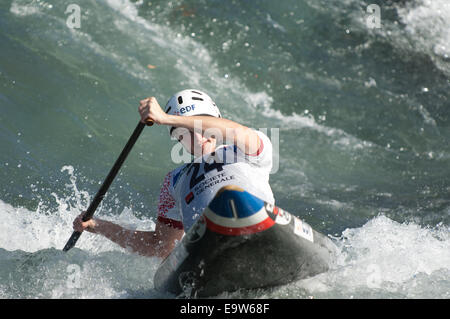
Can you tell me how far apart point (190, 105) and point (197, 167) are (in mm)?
489

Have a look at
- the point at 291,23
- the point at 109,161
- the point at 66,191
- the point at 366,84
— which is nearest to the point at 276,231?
the point at 66,191

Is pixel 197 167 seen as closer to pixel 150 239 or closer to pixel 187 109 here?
pixel 187 109

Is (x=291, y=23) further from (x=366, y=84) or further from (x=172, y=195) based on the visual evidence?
(x=172, y=195)

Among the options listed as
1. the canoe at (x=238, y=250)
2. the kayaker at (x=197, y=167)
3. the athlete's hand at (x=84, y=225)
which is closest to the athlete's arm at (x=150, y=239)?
the kayaker at (x=197, y=167)

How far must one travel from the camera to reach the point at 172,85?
9.29 m

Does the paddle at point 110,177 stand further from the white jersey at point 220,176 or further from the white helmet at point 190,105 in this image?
the white jersey at point 220,176

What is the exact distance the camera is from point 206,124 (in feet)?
12.4

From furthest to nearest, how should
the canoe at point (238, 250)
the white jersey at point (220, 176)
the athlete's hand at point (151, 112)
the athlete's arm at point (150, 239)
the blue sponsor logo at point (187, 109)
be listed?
the athlete's arm at point (150, 239)
the blue sponsor logo at point (187, 109)
the white jersey at point (220, 176)
the athlete's hand at point (151, 112)
the canoe at point (238, 250)

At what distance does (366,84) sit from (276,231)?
7754 millimetres

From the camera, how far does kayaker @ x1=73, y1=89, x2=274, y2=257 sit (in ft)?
12.5

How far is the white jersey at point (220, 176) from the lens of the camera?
3922 millimetres

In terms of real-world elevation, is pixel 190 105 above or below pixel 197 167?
above

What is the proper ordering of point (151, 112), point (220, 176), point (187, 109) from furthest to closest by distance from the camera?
1. point (187, 109)
2. point (220, 176)
3. point (151, 112)

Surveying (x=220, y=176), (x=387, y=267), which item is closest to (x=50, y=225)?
(x=220, y=176)
